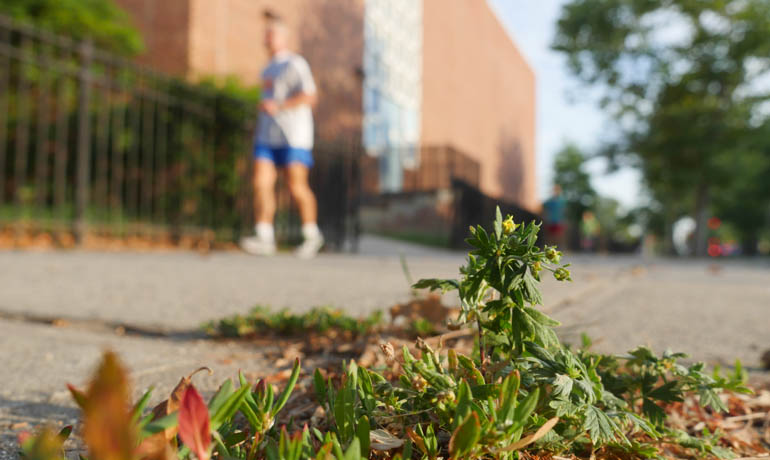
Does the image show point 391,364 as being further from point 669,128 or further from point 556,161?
point 556,161

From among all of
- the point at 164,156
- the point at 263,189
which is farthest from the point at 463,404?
the point at 164,156

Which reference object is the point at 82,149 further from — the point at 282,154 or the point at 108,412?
the point at 108,412

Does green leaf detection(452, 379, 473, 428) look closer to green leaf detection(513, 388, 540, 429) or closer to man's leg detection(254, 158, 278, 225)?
green leaf detection(513, 388, 540, 429)

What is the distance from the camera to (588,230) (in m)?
23.2

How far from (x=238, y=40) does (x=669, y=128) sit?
15.8 m

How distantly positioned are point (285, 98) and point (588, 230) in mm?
19717

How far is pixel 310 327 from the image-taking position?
5.91 feet

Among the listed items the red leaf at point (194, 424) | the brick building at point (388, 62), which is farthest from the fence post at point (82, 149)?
the red leaf at point (194, 424)

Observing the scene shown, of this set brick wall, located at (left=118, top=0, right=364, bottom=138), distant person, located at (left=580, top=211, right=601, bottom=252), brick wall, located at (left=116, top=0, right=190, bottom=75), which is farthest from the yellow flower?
distant person, located at (left=580, top=211, right=601, bottom=252)

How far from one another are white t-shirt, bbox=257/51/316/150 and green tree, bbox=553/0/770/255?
17645 millimetres

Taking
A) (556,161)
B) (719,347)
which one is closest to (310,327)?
(719,347)

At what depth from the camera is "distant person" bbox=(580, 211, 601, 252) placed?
76.0 feet

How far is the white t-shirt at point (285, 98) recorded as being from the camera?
576 centimetres

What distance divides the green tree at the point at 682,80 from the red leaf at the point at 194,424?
72.0 feet
